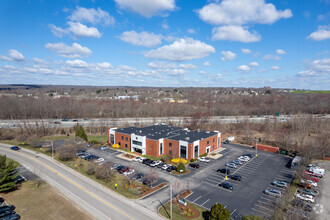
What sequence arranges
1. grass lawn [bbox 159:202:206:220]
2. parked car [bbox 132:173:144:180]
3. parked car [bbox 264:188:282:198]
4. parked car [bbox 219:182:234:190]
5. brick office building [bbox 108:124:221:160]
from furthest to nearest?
brick office building [bbox 108:124:221:160] < parked car [bbox 132:173:144:180] < parked car [bbox 219:182:234:190] < parked car [bbox 264:188:282:198] < grass lawn [bbox 159:202:206:220]

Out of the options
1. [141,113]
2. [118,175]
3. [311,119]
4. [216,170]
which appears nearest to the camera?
[118,175]

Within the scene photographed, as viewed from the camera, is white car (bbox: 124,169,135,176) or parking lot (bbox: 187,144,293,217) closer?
parking lot (bbox: 187,144,293,217)

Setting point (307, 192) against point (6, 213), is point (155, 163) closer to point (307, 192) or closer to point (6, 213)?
point (6, 213)

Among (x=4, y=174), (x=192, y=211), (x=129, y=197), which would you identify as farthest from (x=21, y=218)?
(x=192, y=211)

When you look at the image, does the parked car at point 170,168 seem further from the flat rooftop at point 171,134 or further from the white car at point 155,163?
the flat rooftop at point 171,134

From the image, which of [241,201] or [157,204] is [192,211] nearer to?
[157,204]

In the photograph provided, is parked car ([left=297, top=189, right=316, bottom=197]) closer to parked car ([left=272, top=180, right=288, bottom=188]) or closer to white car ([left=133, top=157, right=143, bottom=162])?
parked car ([left=272, top=180, right=288, bottom=188])

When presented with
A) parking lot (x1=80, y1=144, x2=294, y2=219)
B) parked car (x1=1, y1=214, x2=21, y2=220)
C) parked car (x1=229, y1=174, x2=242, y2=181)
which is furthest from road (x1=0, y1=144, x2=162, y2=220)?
parked car (x1=229, y1=174, x2=242, y2=181)

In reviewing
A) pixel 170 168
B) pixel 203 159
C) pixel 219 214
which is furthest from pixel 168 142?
pixel 219 214
